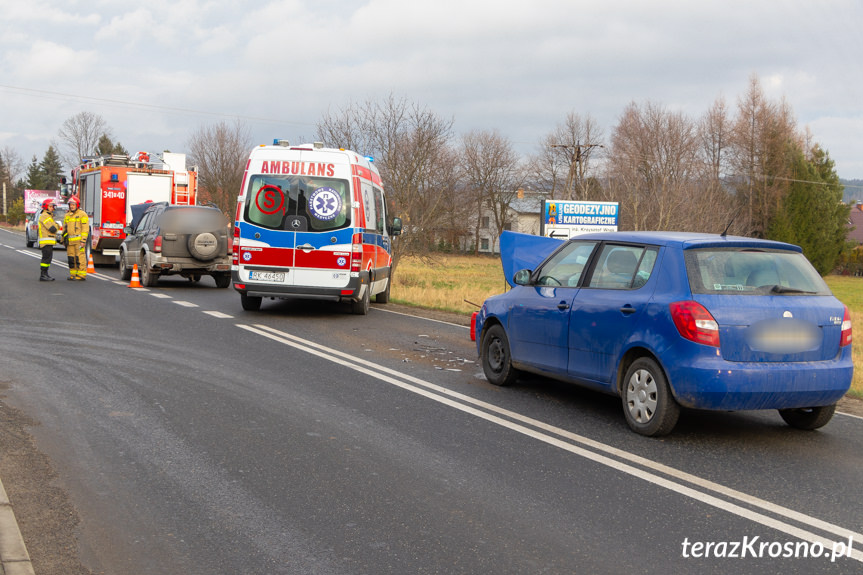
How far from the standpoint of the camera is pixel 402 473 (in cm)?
551

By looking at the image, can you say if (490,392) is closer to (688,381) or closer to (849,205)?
(688,381)

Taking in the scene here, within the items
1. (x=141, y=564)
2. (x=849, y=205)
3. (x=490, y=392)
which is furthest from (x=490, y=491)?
(x=849, y=205)

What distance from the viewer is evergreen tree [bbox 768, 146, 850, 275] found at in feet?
213

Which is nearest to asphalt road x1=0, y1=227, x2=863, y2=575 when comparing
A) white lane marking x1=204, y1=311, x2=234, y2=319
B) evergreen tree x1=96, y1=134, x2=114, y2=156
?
white lane marking x1=204, y1=311, x2=234, y2=319

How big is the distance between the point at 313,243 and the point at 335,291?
0.85 m

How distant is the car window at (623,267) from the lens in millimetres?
6840

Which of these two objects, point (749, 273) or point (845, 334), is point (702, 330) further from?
point (845, 334)

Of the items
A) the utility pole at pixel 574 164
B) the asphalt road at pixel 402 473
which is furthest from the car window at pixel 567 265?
the utility pole at pixel 574 164

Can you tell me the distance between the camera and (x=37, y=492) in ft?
16.4

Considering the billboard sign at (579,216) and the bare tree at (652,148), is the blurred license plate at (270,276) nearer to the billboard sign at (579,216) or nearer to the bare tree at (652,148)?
the billboard sign at (579,216)

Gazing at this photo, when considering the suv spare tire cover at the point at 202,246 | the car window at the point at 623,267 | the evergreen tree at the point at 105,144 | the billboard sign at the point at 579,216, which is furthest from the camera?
the evergreen tree at the point at 105,144

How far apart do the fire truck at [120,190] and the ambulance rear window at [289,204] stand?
13595 millimetres

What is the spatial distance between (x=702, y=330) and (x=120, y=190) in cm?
2320

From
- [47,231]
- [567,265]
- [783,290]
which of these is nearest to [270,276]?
[567,265]
